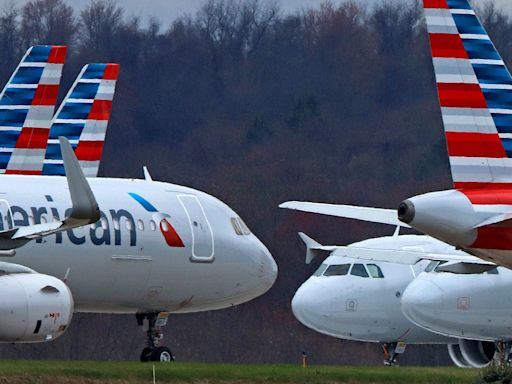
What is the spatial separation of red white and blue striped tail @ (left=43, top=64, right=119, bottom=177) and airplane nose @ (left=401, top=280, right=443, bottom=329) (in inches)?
237

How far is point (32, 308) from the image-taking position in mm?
26828

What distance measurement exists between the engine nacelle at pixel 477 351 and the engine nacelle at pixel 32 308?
1369 centimetres

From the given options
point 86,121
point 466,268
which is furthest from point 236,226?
point 86,121

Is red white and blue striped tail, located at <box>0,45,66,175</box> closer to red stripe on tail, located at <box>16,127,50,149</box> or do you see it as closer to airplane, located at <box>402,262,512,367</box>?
red stripe on tail, located at <box>16,127,50,149</box>

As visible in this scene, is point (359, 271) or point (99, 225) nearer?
point (99, 225)

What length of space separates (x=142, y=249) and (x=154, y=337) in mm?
1887

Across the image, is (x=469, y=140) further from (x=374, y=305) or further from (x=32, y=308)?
(x=374, y=305)

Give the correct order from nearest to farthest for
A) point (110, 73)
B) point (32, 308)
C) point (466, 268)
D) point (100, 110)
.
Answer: point (32, 308), point (466, 268), point (100, 110), point (110, 73)

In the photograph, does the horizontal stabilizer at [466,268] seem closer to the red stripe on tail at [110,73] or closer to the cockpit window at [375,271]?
the cockpit window at [375,271]

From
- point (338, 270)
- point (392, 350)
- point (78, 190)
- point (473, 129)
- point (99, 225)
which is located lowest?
point (392, 350)

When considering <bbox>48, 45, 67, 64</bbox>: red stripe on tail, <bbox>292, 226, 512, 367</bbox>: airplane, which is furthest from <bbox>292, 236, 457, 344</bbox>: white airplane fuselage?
<bbox>48, 45, 67, 64</bbox>: red stripe on tail

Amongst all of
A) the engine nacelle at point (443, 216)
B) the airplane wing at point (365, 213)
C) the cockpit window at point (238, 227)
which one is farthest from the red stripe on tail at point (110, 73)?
the engine nacelle at point (443, 216)

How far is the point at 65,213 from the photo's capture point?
3164 cm

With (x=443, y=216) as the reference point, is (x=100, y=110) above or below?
below
